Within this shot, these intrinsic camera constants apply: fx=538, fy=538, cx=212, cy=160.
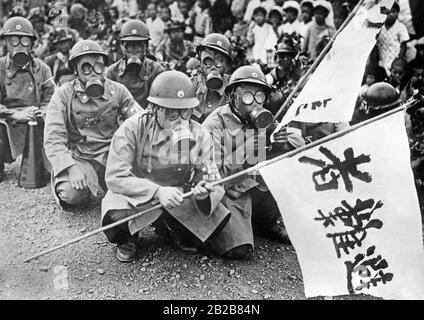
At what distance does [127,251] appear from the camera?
486 centimetres

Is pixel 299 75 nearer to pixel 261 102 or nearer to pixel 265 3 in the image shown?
pixel 261 102

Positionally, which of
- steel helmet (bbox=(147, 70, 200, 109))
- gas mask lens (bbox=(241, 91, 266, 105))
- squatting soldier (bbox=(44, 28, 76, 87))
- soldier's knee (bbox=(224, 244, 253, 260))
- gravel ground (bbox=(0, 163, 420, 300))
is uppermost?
steel helmet (bbox=(147, 70, 200, 109))

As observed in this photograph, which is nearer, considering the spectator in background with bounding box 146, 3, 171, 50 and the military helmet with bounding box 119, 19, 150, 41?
the military helmet with bounding box 119, 19, 150, 41

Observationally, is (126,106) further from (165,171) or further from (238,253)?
(238,253)

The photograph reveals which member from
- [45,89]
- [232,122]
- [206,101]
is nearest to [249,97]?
[232,122]

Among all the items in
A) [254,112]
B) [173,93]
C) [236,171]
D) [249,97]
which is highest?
[173,93]

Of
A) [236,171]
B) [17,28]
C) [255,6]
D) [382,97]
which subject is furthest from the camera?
[255,6]

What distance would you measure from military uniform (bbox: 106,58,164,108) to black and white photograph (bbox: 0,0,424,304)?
2 centimetres

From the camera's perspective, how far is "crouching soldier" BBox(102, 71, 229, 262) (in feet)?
15.3

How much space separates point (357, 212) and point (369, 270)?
445 mm

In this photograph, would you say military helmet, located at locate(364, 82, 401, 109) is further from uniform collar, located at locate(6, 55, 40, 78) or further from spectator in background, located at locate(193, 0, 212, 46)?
spectator in background, located at locate(193, 0, 212, 46)

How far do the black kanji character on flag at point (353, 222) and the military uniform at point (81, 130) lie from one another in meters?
2.77

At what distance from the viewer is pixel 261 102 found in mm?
5289

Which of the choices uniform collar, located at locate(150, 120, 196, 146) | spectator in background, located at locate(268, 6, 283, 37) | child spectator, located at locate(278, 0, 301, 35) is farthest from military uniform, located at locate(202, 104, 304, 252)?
spectator in background, located at locate(268, 6, 283, 37)
